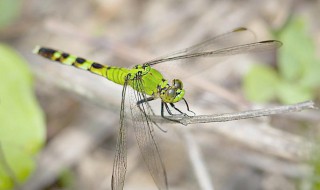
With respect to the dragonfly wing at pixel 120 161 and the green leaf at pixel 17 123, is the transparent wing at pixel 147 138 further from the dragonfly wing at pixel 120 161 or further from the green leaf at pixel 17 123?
the green leaf at pixel 17 123

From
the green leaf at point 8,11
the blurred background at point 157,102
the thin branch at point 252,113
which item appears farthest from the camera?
the green leaf at point 8,11

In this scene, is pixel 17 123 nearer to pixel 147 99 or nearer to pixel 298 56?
pixel 147 99

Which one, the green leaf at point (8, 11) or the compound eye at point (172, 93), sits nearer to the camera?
the compound eye at point (172, 93)

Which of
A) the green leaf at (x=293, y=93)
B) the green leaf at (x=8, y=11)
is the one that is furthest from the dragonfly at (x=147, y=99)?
the green leaf at (x=8, y=11)

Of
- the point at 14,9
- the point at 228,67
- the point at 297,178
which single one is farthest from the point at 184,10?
the point at 297,178

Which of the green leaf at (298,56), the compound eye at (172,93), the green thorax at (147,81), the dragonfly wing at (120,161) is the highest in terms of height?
the green leaf at (298,56)

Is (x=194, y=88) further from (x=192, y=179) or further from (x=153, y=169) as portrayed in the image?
(x=153, y=169)

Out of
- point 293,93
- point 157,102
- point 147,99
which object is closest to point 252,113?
point 147,99
